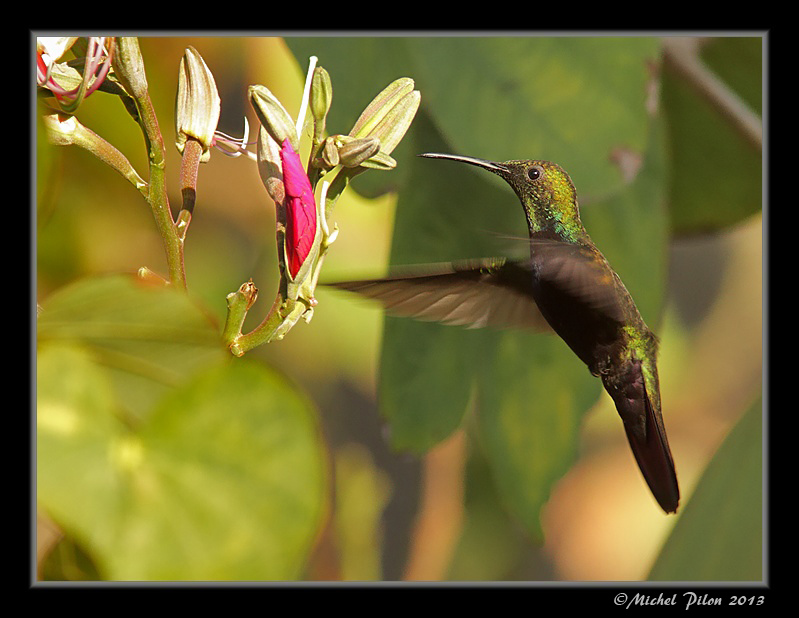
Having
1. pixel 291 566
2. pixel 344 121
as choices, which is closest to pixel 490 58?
pixel 344 121

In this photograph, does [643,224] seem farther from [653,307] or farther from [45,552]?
[45,552]

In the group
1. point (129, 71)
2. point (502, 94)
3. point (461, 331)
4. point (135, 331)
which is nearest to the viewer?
point (129, 71)

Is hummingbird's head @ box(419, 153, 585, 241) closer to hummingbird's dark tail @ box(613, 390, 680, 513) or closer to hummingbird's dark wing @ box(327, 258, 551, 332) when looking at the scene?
hummingbird's dark wing @ box(327, 258, 551, 332)

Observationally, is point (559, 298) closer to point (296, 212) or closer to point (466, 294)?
point (466, 294)

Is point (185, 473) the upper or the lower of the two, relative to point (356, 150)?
lower

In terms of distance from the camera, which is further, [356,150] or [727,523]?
[727,523]

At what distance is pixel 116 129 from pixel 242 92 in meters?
0.17

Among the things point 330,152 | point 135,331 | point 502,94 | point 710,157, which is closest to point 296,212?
point 330,152

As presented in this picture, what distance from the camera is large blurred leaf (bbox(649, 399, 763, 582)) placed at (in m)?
0.68

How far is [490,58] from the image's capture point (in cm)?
67

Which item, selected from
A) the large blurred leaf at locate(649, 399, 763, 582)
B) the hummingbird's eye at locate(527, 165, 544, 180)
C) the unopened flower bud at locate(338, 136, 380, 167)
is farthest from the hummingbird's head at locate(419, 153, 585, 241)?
the large blurred leaf at locate(649, 399, 763, 582)

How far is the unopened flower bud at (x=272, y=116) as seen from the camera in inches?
18.2

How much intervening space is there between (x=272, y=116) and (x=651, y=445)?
0.36 m

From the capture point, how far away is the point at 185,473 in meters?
0.57
